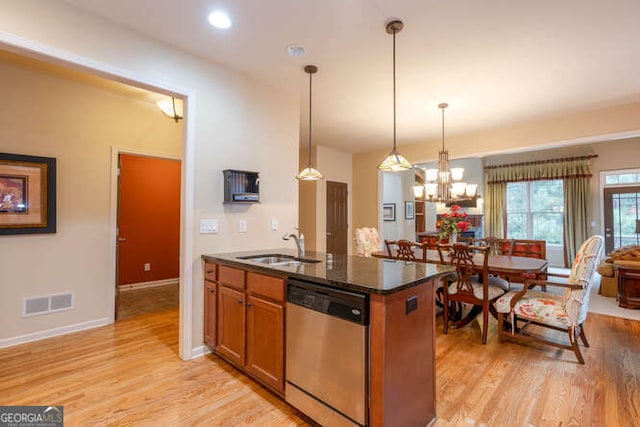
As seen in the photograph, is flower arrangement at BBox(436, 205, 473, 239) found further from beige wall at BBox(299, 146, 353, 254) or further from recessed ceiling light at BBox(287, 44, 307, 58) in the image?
beige wall at BBox(299, 146, 353, 254)

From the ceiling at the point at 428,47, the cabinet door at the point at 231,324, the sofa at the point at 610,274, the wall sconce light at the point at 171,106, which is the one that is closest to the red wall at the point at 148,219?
the wall sconce light at the point at 171,106

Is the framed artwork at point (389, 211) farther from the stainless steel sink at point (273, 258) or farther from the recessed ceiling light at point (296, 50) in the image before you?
the recessed ceiling light at point (296, 50)

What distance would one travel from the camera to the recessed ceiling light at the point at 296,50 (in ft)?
8.71

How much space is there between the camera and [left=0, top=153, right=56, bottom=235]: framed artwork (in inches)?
115

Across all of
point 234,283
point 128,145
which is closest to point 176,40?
point 128,145

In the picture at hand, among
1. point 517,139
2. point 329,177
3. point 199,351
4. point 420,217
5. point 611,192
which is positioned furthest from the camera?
point 420,217

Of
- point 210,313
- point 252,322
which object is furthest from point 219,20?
point 210,313

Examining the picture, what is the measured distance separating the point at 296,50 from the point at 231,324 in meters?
2.41

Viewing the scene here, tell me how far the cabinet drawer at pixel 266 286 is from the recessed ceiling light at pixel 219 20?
1921 mm

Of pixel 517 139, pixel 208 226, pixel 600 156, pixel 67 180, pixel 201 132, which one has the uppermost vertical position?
pixel 600 156

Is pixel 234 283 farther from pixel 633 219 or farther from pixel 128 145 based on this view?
pixel 633 219

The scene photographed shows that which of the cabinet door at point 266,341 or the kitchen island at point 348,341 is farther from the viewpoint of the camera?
the cabinet door at point 266,341

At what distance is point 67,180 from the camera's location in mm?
3287

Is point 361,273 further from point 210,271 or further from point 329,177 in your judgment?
point 329,177
